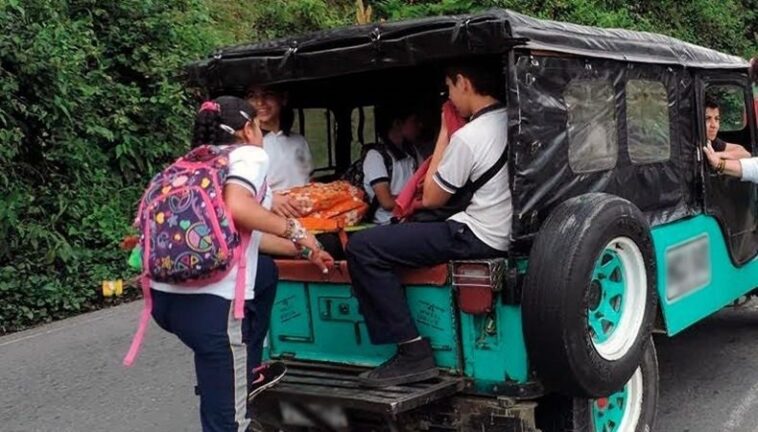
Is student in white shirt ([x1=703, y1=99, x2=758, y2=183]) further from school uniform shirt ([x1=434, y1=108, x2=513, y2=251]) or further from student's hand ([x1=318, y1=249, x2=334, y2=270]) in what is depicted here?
student's hand ([x1=318, y1=249, x2=334, y2=270])

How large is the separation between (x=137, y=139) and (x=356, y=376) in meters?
6.68

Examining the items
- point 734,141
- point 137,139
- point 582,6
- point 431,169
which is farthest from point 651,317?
point 582,6

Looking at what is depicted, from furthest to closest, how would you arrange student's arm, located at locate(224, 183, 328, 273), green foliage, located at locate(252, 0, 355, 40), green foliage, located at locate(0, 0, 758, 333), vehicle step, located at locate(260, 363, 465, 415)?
green foliage, located at locate(252, 0, 355, 40) < green foliage, located at locate(0, 0, 758, 333) < vehicle step, located at locate(260, 363, 465, 415) < student's arm, located at locate(224, 183, 328, 273)

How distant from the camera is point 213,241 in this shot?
10.5 ft

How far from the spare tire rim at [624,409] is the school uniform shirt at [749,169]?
1676 mm

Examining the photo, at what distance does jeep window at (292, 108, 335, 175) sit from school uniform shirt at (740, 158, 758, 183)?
2.57 meters

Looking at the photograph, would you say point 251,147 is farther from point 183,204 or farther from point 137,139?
point 137,139

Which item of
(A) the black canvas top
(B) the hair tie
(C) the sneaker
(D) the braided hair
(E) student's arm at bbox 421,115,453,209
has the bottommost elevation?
(C) the sneaker

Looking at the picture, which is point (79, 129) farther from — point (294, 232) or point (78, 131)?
point (294, 232)

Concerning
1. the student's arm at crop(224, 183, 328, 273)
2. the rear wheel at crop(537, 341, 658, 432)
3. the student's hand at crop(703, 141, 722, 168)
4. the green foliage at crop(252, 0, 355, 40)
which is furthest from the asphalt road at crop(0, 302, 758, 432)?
the green foliage at crop(252, 0, 355, 40)

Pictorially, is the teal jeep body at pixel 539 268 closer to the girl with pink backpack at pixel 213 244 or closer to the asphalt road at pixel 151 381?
the girl with pink backpack at pixel 213 244

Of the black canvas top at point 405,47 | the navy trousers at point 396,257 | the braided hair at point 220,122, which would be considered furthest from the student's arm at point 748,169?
the braided hair at point 220,122

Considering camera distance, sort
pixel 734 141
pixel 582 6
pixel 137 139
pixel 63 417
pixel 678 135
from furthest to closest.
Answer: pixel 582 6 < pixel 137 139 < pixel 734 141 < pixel 63 417 < pixel 678 135

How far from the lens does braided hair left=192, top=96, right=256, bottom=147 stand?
3.49m
